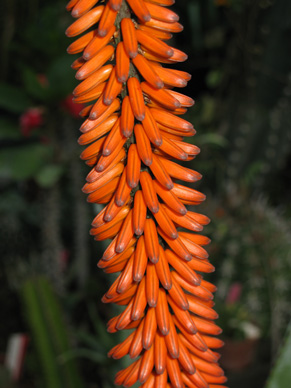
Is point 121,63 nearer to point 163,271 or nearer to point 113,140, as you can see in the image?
point 113,140

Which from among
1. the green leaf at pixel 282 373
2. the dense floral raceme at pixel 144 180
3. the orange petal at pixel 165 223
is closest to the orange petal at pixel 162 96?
the dense floral raceme at pixel 144 180

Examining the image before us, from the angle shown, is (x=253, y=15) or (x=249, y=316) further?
(x=253, y=15)

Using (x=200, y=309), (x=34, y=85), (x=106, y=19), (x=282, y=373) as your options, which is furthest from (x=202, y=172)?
(x=106, y=19)

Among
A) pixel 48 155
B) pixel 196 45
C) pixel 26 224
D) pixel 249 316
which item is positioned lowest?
pixel 249 316

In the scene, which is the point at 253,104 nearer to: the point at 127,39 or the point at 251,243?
the point at 251,243

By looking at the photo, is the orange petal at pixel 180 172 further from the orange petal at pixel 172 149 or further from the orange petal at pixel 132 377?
the orange petal at pixel 132 377

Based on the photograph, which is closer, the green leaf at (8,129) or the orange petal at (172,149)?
the orange petal at (172,149)

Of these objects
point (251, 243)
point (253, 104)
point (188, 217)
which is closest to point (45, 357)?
point (251, 243)
